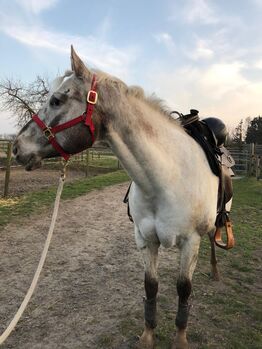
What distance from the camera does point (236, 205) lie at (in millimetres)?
9852

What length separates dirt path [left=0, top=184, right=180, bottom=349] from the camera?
10.2 feet

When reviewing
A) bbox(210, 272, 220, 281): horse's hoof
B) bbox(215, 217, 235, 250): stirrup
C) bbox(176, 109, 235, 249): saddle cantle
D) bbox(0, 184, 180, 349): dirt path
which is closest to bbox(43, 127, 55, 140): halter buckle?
bbox(176, 109, 235, 249): saddle cantle

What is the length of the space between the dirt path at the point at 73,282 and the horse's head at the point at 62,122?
168 cm

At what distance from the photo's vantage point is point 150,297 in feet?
9.91

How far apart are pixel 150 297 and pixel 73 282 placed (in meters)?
1.46

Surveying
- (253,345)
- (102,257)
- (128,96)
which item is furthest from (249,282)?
(128,96)

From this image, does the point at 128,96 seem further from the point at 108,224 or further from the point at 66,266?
the point at 108,224

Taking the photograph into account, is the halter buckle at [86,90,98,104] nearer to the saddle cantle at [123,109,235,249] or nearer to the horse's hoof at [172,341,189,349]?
the saddle cantle at [123,109,235,249]

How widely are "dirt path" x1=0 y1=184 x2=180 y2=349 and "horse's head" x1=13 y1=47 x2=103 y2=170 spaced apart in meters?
1.68

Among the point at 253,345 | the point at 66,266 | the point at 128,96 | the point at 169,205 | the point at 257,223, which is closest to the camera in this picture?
the point at 128,96

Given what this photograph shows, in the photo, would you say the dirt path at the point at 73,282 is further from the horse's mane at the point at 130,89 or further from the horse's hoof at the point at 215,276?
the horse's mane at the point at 130,89

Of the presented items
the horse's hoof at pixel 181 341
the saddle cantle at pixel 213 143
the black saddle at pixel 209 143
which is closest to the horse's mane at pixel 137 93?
the saddle cantle at pixel 213 143

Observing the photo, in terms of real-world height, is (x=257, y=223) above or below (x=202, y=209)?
below

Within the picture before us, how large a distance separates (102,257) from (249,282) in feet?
6.58
